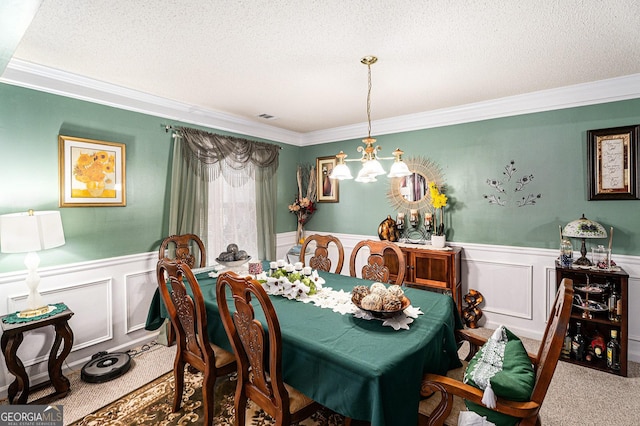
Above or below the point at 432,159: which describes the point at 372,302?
below

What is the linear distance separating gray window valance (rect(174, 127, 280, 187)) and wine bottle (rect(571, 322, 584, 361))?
3.86 metres

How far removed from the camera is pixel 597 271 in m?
2.66

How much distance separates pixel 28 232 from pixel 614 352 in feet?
15.4

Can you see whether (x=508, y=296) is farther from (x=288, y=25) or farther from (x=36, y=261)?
(x=36, y=261)

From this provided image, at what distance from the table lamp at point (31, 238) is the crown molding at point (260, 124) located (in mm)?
1111

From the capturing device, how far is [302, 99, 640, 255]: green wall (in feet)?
9.50

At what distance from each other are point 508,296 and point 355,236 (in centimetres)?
202

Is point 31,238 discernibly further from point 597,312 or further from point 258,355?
point 597,312

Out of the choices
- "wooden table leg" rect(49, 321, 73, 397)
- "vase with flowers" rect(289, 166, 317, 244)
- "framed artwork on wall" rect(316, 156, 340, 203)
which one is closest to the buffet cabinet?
"framed artwork on wall" rect(316, 156, 340, 203)

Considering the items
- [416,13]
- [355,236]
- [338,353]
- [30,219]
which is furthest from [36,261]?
[355,236]

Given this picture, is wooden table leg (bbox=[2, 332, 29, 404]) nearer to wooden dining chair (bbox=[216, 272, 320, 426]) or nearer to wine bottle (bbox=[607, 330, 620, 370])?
wooden dining chair (bbox=[216, 272, 320, 426])

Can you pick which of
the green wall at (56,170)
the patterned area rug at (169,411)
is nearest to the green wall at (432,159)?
the green wall at (56,170)

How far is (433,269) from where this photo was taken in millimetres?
3549

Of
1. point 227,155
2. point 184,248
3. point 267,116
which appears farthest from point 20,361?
point 267,116
